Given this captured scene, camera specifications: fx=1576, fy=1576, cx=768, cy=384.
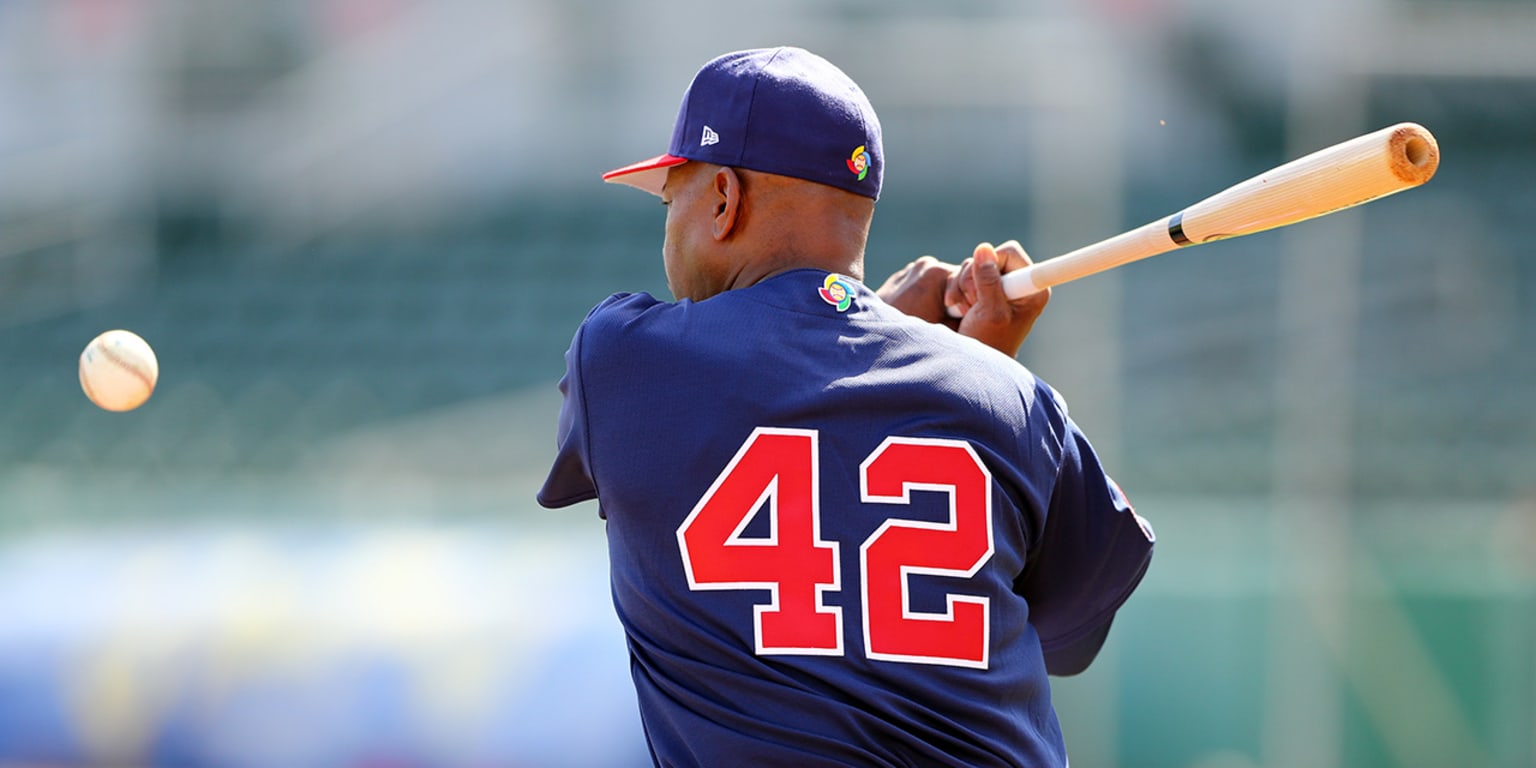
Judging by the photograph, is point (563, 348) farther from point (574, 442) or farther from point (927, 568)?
point (927, 568)

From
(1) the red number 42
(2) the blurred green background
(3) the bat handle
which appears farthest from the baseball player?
(2) the blurred green background

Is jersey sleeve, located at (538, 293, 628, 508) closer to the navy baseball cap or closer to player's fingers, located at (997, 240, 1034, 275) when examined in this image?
the navy baseball cap

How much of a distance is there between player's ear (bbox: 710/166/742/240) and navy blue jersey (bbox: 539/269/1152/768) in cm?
10

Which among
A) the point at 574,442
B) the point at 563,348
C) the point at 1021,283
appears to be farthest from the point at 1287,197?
the point at 563,348

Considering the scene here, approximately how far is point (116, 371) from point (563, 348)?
16.2ft

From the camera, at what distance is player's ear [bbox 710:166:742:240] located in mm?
1869

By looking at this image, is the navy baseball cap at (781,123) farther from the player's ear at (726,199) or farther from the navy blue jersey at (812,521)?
the navy blue jersey at (812,521)

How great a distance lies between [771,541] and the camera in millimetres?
1711

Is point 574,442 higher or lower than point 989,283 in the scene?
lower

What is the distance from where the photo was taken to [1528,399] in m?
7.28

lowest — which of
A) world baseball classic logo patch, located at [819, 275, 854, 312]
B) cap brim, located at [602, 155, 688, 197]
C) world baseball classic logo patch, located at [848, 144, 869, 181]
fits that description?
world baseball classic logo patch, located at [819, 275, 854, 312]

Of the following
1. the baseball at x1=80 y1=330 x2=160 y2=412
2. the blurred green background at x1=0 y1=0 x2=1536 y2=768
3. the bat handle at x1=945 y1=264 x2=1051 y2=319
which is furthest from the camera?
the blurred green background at x1=0 y1=0 x2=1536 y2=768

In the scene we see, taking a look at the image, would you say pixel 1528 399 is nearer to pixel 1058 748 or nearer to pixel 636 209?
pixel 636 209

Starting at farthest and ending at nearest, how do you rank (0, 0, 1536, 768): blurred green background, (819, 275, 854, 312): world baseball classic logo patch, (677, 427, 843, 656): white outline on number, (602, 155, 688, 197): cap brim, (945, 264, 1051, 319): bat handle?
(0, 0, 1536, 768): blurred green background, (945, 264, 1051, 319): bat handle, (602, 155, 688, 197): cap brim, (819, 275, 854, 312): world baseball classic logo patch, (677, 427, 843, 656): white outline on number
